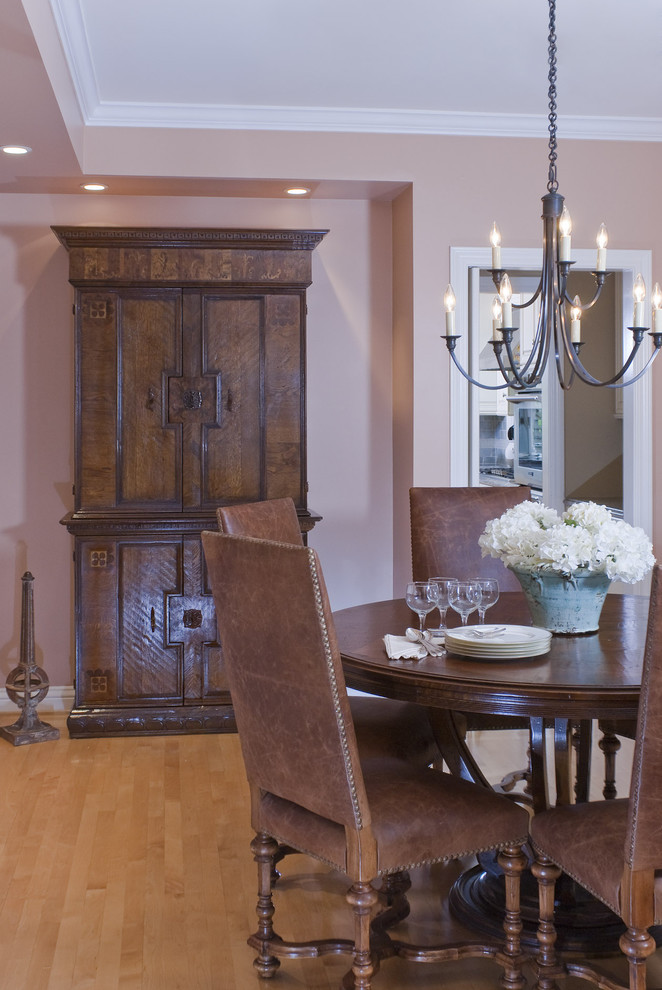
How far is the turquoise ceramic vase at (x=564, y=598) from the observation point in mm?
2396

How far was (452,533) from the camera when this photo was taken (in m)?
3.46

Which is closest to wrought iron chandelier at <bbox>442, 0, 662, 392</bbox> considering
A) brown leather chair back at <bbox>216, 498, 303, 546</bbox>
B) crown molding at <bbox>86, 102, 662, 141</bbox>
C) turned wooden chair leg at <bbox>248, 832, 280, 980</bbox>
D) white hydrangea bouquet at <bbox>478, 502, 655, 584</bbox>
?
white hydrangea bouquet at <bbox>478, 502, 655, 584</bbox>

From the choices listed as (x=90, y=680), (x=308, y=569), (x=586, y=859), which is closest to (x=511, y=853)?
(x=586, y=859)

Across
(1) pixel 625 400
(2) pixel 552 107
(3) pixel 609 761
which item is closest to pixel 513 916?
(3) pixel 609 761

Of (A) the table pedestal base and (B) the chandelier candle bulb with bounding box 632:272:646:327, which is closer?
(A) the table pedestal base

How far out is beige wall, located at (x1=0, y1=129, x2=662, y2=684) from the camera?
4359mm

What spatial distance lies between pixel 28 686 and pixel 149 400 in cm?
132

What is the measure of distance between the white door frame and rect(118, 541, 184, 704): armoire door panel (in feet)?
4.39

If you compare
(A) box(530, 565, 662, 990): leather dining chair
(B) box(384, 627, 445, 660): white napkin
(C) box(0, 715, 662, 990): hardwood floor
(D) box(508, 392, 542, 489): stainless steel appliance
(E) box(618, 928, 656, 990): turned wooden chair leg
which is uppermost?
(D) box(508, 392, 542, 489): stainless steel appliance

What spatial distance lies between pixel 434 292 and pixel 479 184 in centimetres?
52

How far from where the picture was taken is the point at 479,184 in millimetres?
4418

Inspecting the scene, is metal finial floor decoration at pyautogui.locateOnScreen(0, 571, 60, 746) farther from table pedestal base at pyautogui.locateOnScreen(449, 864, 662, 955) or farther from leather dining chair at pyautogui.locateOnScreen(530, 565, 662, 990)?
leather dining chair at pyautogui.locateOnScreen(530, 565, 662, 990)

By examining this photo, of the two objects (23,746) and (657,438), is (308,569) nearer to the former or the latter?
(23,746)

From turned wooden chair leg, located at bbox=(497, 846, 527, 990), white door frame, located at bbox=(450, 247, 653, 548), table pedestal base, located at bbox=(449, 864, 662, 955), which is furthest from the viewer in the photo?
white door frame, located at bbox=(450, 247, 653, 548)
